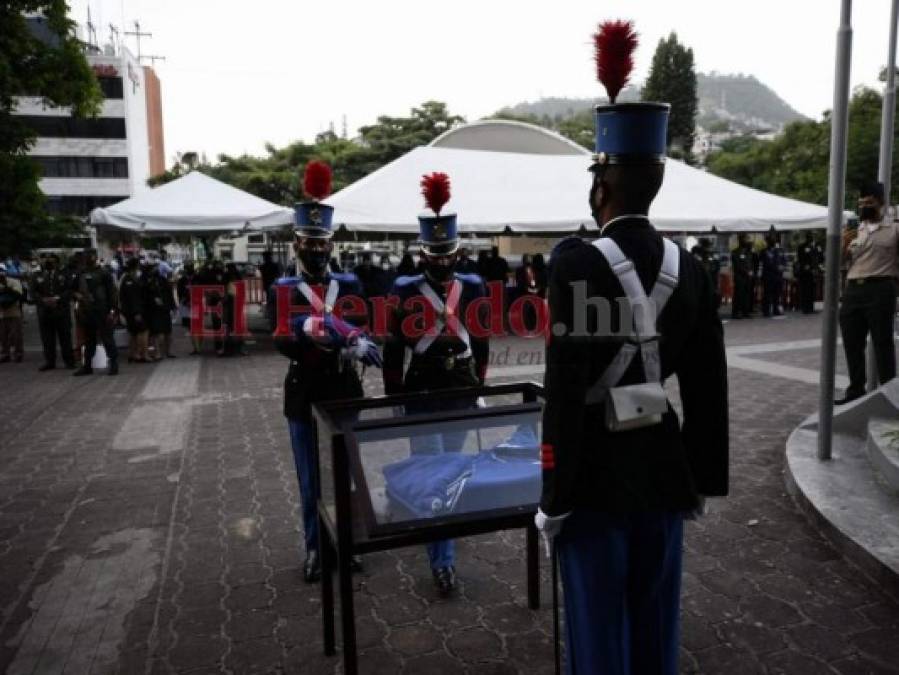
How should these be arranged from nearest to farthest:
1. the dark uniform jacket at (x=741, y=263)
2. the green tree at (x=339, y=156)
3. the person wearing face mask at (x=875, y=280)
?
the person wearing face mask at (x=875, y=280) → the dark uniform jacket at (x=741, y=263) → the green tree at (x=339, y=156)

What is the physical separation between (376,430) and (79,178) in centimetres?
5693

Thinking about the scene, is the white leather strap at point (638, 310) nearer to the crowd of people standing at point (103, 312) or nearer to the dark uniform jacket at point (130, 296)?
the crowd of people standing at point (103, 312)

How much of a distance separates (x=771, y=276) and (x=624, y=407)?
662 inches

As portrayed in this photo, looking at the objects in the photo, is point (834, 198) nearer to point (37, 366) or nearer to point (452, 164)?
point (452, 164)

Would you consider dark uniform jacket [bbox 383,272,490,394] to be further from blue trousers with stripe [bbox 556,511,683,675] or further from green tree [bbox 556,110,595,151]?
green tree [bbox 556,110,595,151]

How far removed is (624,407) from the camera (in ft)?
6.52

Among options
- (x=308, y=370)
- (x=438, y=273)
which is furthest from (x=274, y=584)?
(x=438, y=273)

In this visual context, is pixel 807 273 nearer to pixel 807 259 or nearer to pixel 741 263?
pixel 807 259

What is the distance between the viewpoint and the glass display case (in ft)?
8.93

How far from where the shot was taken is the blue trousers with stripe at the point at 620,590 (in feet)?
6.70

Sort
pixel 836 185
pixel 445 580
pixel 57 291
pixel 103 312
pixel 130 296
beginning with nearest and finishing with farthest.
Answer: pixel 445 580 < pixel 836 185 < pixel 103 312 < pixel 130 296 < pixel 57 291

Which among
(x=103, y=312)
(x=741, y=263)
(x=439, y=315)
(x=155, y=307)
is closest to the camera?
(x=439, y=315)

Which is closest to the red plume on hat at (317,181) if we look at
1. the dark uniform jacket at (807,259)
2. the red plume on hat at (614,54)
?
the red plume on hat at (614,54)

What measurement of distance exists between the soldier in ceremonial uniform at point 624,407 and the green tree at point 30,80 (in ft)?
35.9
